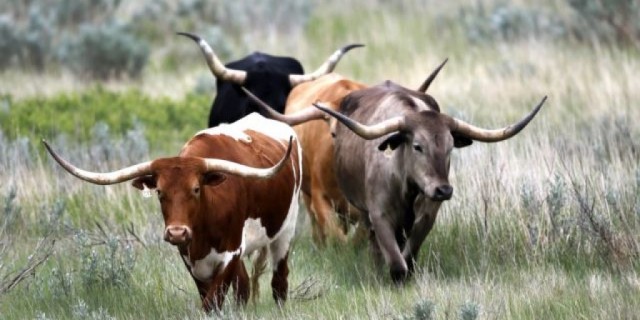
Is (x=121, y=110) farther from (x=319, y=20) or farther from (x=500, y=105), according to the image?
(x=319, y=20)

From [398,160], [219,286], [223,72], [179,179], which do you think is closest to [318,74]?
[223,72]

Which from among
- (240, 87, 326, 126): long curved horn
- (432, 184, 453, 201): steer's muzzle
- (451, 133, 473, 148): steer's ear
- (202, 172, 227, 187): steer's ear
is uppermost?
(202, 172, 227, 187): steer's ear

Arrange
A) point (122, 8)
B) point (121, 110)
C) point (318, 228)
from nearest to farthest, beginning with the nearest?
point (318, 228)
point (121, 110)
point (122, 8)

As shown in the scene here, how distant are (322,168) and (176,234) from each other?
12.9 feet

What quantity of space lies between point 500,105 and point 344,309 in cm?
856

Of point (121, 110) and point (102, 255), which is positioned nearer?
point (102, 255)


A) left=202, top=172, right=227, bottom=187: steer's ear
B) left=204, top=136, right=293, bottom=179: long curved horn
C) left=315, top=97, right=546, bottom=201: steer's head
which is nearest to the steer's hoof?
left=315, top=97, right=546, bottom=201: steer's head

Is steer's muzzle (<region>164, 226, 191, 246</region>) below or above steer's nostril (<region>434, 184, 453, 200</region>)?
above

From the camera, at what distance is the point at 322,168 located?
1197 cm

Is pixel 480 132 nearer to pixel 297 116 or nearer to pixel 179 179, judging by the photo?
pixel 297 116

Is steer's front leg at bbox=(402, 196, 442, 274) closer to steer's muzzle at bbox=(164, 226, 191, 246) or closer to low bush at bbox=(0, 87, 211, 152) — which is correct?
steer's muzzle at bbox=(164, 226, 191, 246)

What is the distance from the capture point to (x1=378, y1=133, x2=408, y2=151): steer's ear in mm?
9867

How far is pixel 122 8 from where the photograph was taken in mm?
30062

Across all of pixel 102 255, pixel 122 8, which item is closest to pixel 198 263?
pixel 102 255
